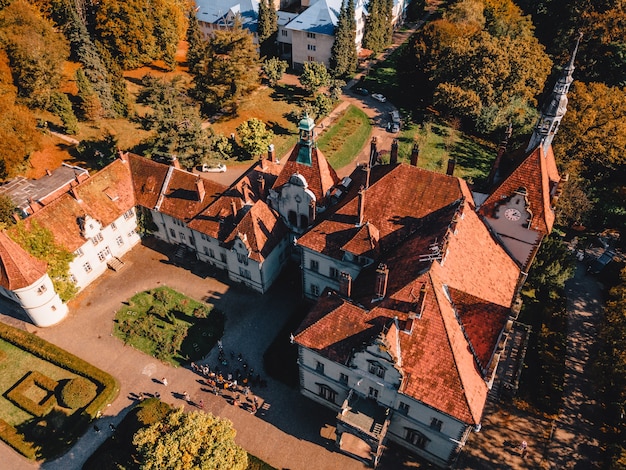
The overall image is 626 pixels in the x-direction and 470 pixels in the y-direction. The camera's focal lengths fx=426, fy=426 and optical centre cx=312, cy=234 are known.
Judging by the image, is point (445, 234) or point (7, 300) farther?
point (7, 300)

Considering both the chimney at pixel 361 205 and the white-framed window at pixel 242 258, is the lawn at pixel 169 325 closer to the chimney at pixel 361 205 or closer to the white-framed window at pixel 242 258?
the white-framed window at pixel 242 258

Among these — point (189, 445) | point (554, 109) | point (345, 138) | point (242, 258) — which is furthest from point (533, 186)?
point (345, 138)

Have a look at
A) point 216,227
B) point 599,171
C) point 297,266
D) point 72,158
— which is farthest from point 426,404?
point 72,158

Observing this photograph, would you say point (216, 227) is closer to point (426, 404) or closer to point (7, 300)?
point (7, 300)

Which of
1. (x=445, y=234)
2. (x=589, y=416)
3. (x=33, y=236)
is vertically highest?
(x=445, y=234)

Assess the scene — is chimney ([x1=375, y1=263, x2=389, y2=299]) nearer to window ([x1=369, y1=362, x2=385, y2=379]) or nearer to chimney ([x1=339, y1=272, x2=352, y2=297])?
chimney ([x1=339, y1=272, x2=352, y2=297])

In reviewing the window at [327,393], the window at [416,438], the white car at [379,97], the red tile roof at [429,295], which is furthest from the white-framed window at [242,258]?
the white car at [379,97]

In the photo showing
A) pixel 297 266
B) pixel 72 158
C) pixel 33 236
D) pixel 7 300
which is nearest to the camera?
pixel 33 236
